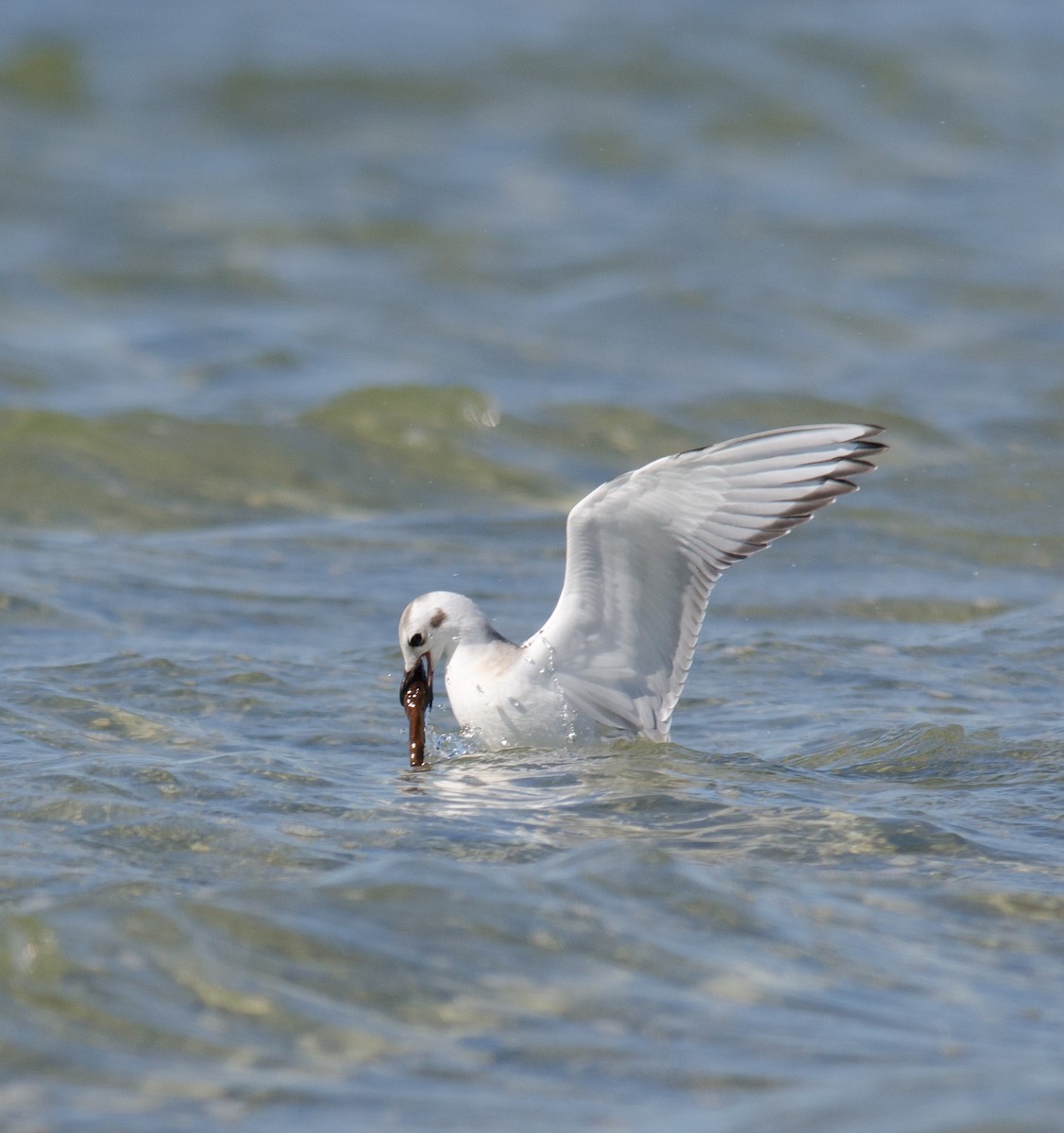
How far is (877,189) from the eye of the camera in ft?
46.7

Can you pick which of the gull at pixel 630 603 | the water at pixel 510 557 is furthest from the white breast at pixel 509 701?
the water at pixel 510 557

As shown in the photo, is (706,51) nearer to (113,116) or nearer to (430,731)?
(113,116)

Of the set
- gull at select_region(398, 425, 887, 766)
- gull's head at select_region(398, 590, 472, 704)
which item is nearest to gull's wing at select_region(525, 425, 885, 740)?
gull at select_region(398, 425, 887, 766)

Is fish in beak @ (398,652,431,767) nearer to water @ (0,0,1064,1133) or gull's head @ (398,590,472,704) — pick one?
gull's head @ (398,590,472,704)

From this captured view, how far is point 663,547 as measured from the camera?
555cm

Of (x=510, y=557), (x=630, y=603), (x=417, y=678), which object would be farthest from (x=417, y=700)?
(x=510, y=557)

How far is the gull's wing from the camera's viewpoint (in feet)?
17.5

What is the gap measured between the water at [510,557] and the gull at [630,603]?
0.24m

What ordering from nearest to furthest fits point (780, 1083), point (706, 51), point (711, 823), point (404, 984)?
point (780, 1083)
point (404, 984)
point (711, 823)
point (706, 51)

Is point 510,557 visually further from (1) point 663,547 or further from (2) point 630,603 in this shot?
(1) point 663,547

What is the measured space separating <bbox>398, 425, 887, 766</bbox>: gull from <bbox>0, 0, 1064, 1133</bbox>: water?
0.24m

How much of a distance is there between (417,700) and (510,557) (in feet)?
8.54

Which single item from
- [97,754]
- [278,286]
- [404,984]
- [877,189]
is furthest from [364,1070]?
[877,189]

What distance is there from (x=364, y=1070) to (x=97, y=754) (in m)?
2.19
